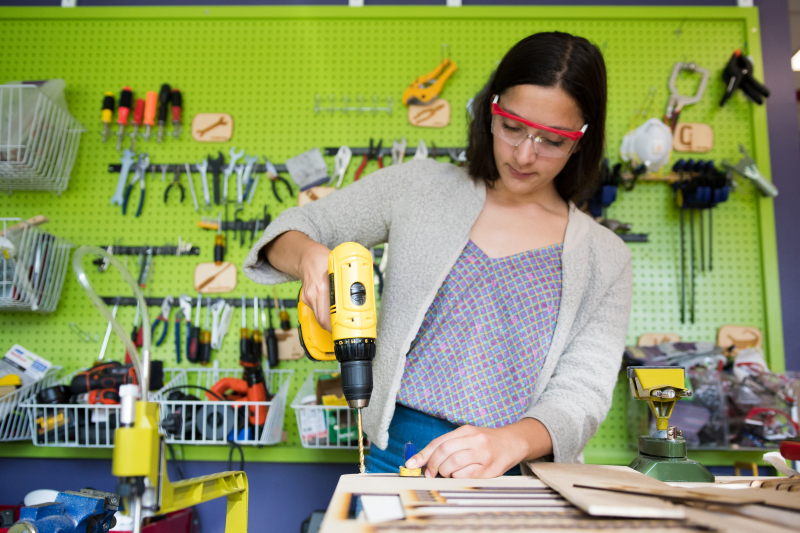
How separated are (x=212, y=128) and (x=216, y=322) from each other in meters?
0.76

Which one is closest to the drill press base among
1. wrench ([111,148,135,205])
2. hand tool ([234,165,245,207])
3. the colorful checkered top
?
the colorful checkered top

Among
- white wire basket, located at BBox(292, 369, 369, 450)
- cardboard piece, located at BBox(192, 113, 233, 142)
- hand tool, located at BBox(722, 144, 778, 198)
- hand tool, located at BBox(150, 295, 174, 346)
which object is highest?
cardboard piece, located at BBox(192, 113, 233, 142)

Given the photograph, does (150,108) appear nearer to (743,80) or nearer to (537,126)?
(537,126)

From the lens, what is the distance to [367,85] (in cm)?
211

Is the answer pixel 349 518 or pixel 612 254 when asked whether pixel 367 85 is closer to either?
pixel 612 254

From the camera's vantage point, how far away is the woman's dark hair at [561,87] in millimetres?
1030

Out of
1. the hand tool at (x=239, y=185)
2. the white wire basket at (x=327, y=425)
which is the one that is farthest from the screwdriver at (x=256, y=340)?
the hand tool at (x=239, y=185)

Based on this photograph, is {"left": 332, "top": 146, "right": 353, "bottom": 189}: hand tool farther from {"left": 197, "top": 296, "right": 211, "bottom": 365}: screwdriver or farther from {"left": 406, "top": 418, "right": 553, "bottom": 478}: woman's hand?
{"left": 406, "top": 418, "right": 553, "bottom": 478}: woman's hand

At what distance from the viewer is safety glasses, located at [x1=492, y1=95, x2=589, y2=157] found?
1.03 m

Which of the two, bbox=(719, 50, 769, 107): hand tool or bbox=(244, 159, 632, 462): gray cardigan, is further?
bbox=(719, 50, 769, 107): hand tool

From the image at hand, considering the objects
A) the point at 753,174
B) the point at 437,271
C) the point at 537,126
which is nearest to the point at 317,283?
the point at 437,271

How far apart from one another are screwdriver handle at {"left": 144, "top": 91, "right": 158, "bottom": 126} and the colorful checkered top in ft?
5.00

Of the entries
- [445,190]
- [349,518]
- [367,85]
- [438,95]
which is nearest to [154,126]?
[367,85]

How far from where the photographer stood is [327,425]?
168 centimetres
